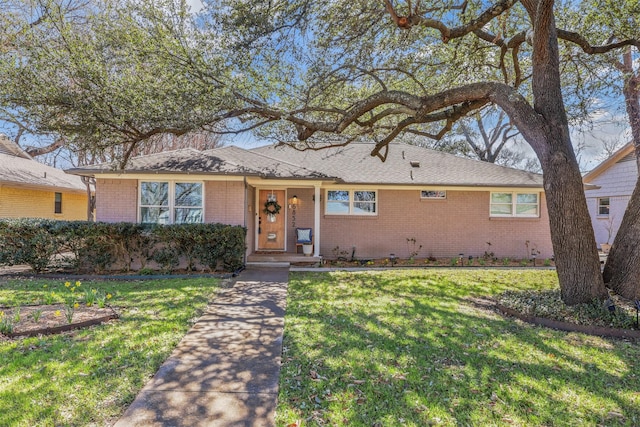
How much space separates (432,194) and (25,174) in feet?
56.2

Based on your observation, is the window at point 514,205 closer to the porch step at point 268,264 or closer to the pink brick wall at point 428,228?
the pink brick wall at point 428,228

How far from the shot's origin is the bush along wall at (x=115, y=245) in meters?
9.35

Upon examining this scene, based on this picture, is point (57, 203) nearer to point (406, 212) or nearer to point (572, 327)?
point (406, 212)

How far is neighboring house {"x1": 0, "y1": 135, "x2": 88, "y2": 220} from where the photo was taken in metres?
14.4

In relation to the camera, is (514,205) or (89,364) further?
(514,205)

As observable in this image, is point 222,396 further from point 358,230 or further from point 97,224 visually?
point 358,230

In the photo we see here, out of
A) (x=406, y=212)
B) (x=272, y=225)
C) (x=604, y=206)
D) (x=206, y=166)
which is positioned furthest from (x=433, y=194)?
(x=604, y=206)

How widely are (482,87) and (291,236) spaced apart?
8.27 meters

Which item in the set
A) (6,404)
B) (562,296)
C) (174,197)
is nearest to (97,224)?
(174,197)

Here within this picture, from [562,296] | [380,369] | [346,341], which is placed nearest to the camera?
[380,369]

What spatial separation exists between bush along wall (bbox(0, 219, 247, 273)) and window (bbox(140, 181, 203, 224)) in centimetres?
112

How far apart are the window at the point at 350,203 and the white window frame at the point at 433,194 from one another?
71.1 inches

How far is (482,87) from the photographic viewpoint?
7078 millimetres

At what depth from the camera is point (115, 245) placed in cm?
972
